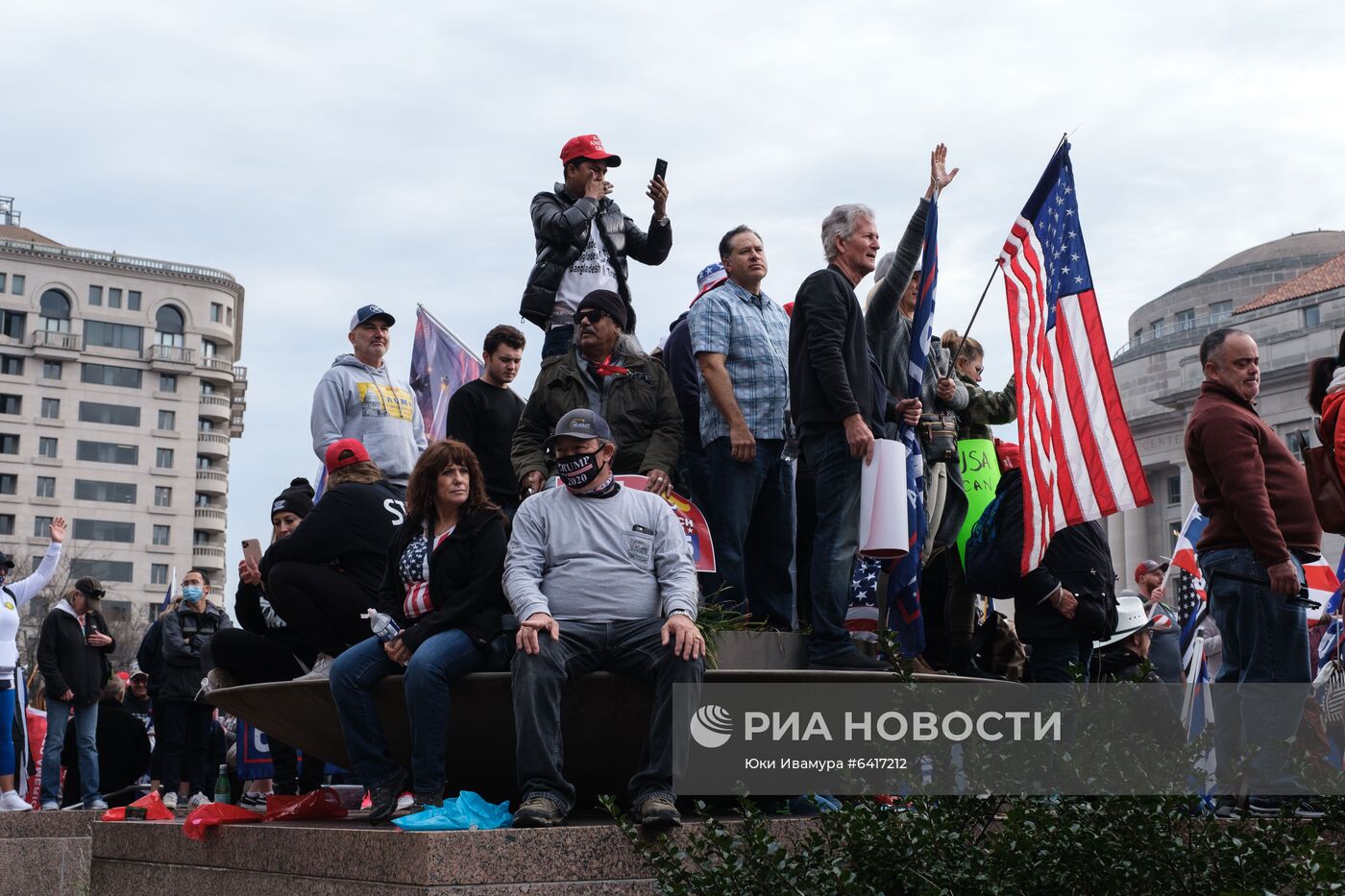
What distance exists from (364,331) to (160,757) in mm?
4885

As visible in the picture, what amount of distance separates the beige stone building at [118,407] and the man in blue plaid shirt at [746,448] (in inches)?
4072

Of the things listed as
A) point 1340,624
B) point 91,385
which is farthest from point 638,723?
point 91,385

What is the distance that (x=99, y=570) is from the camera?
105 m

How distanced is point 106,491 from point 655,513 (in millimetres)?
110610

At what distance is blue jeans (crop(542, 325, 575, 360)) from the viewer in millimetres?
10195

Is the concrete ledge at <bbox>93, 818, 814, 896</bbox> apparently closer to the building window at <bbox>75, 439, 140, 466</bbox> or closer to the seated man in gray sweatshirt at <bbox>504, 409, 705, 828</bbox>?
the seated man in gray sweatshirt at <bbox>504, 409, 705, 828</bbox>

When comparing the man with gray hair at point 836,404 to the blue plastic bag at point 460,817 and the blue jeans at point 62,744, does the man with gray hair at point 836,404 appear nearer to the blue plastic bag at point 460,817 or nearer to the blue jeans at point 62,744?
the blue plastic bag at point 460,817

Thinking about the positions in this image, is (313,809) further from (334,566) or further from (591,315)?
(591,315)

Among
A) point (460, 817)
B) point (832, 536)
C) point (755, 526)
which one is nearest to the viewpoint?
point (460, 817)

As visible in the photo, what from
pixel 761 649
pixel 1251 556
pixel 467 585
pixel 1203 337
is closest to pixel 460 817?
pixel 467 585

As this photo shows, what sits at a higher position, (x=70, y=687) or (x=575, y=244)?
(x=575, y=244)

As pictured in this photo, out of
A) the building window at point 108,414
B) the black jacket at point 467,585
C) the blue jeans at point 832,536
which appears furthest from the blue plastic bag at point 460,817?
the building window at point 108,414

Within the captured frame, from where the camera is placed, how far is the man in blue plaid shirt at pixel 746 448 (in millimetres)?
8656

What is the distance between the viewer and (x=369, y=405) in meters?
10.4
